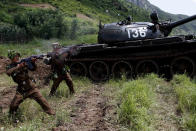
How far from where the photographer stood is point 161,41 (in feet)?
32.9

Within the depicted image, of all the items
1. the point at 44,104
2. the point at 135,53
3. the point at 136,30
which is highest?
the point at 136,30

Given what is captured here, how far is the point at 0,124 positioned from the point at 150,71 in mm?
6469

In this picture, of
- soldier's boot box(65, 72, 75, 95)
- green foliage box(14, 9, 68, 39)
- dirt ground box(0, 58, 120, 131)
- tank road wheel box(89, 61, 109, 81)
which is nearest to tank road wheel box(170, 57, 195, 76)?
tank road wheel box(89, 61, 109, 81)

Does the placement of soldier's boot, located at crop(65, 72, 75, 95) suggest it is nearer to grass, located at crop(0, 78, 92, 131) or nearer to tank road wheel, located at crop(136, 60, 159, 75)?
grass, located at crop(0, 78, 92, 131)

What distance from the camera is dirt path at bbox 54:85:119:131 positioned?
5.39 metres

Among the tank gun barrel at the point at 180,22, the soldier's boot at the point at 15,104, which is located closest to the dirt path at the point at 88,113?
the soldier's boot at the point at 15,104

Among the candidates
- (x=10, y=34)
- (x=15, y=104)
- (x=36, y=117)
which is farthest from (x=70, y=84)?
(x=10, y=34)

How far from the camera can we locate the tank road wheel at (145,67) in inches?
417

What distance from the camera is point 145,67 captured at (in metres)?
10.8

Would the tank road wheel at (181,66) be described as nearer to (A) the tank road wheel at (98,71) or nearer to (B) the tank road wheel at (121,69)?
(B) the tank road wheel at (121,69)

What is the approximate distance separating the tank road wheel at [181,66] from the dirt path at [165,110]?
2.14 meters

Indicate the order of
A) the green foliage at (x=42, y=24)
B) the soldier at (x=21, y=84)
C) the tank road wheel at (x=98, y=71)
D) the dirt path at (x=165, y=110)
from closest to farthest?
the dirt path at (x=165, y=110) < the soldier at (x=21, y=84) < the tank road wheel at (x=98, y=71) < the green foliage at (x=42, y=24)

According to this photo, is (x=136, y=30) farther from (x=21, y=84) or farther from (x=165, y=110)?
(x=21, y=84)

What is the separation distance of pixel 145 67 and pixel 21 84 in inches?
228
